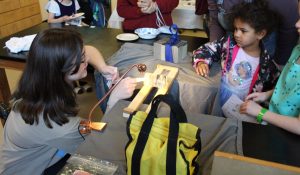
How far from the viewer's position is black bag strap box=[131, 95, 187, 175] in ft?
1.92

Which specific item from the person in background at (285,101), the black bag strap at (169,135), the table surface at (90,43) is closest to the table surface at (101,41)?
the table surface at (90,43)

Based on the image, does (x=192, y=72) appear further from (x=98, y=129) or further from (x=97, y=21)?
(x=97, y=21)

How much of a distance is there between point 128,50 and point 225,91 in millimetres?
606

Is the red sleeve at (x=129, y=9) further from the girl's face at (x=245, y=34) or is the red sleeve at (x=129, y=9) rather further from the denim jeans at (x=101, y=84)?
the girl's face at (x=245, y=34)

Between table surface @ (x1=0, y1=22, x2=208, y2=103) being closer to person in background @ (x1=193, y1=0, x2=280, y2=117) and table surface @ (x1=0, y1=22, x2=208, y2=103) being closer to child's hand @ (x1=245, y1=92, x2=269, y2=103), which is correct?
person in background @ (x1=193, y1=0, x2=280, y2=117)

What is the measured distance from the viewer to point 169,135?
1.95 ft

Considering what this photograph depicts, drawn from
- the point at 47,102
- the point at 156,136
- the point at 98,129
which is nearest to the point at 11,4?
the point at 47,102

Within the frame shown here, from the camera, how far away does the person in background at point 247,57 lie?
131cm

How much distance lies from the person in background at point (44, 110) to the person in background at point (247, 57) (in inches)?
26.6

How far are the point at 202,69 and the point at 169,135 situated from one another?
34.3 inches

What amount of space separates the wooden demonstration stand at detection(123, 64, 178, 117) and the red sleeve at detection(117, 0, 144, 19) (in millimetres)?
770

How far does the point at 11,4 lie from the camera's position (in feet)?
11.8

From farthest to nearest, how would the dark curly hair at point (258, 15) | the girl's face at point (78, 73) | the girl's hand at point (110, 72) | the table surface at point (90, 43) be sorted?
the table surface at point (90, 43) < the girl's hand at point (110, 72) < the dark curly hair at point (258, 15) < the girl's face at point (78, 73)

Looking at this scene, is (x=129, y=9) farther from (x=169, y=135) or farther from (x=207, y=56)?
(x=169, y=135)
